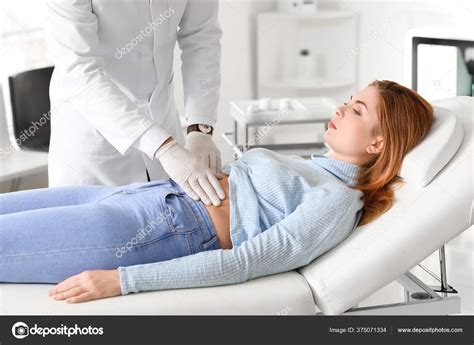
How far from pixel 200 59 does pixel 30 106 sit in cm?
136

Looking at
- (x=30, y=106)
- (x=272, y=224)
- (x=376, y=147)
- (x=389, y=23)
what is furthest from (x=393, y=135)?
(x=389, y=23)

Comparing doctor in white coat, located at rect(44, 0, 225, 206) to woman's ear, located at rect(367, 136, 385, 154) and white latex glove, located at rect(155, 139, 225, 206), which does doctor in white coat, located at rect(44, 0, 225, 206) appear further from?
woman's ear, located at rect(367, 136, 385, 154)

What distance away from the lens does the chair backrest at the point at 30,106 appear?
3.30 metres

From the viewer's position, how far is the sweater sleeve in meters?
1.62

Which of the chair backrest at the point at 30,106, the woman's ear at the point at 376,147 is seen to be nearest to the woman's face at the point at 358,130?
the woman's ear at the point at 376,147

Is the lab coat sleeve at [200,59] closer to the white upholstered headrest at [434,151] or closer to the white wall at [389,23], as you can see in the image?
the white upholstered headrest at [434,151]

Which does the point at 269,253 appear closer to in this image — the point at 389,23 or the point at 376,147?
the point at 376,147

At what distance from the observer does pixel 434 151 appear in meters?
1.73

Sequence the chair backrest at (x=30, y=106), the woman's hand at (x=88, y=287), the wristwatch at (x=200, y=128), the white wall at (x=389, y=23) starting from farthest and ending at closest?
the white wall at (x=389, y=23) → the chair backrest at (x=30, y=106) → the wristwatch at (x=200, y=128) → the woman's hand at (x=88, y=287)

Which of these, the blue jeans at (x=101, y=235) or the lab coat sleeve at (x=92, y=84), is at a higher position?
the lab coat sleeve at (x=92, y=84)

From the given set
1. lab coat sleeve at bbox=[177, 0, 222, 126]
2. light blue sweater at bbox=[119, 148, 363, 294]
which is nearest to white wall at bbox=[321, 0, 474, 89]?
lab coat sleeve at bbox=[177, 0, 222, 126]

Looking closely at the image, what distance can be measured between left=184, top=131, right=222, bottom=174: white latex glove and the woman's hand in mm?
538

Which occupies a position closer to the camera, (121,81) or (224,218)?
(224,218)

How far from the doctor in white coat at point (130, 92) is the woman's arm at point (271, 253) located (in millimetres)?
186
